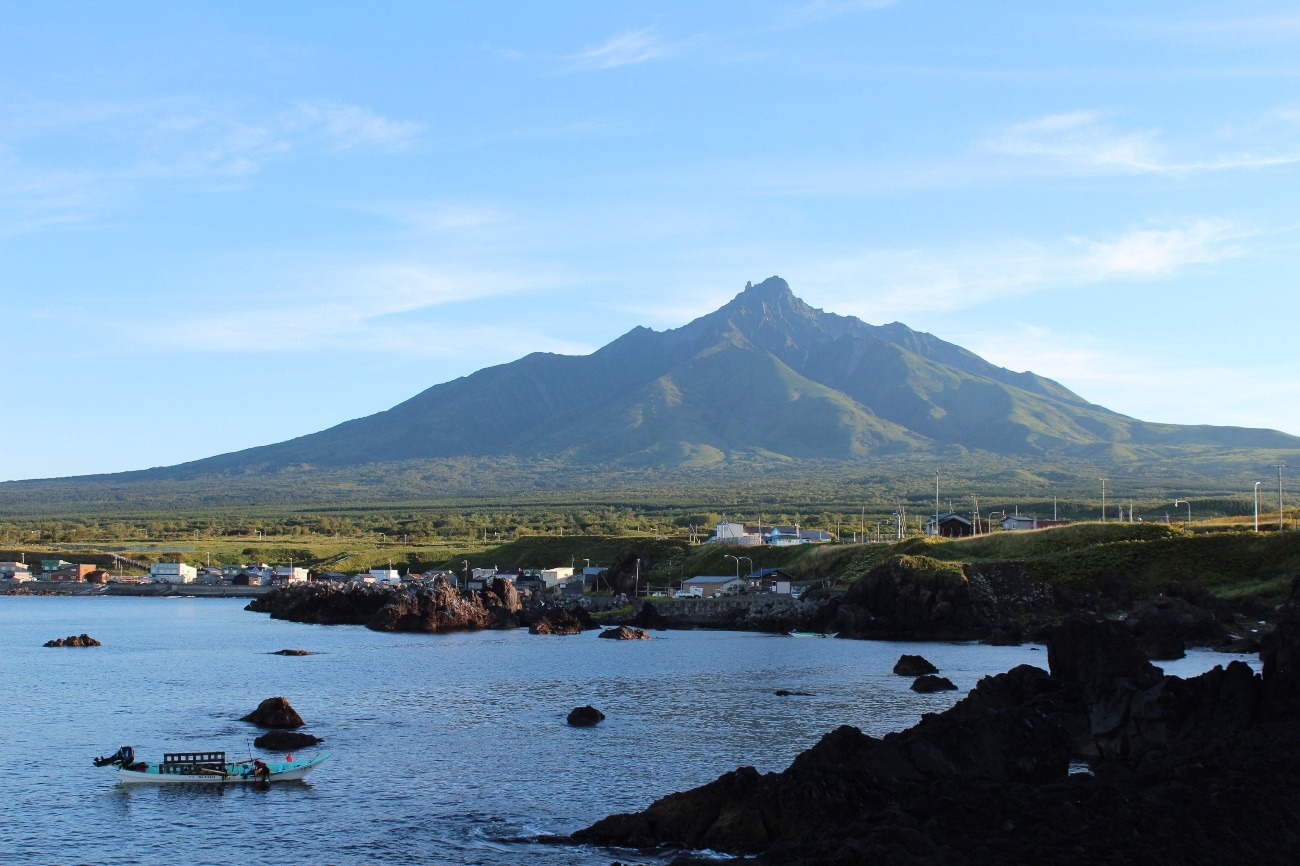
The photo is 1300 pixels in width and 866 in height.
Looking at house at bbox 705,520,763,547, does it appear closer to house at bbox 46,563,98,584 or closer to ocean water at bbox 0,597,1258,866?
ocean water at bbox 0,597,1258,866

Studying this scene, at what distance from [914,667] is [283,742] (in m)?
31.5

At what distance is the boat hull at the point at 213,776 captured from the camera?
3428cm

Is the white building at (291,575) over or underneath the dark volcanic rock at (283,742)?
underneath

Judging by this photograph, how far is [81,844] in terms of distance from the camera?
2791 centimetres

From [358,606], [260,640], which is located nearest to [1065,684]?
[260,640]

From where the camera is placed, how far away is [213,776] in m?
34.3

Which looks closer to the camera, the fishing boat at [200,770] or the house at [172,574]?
the fishing boat at [200,770]

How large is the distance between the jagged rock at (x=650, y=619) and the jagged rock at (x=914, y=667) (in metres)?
41.1

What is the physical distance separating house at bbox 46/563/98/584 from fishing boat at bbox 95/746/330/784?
135m

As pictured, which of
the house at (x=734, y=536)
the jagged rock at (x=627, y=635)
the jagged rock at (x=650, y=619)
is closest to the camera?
the jagged rock at (x=627, y=635)

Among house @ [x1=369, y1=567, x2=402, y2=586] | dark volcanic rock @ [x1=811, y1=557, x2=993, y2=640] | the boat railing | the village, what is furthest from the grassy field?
the boat railing

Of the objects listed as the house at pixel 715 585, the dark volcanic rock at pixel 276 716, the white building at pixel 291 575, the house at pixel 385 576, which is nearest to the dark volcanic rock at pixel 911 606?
the house at pixel 715 585

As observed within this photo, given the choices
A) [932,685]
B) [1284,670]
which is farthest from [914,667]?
[1284,670]

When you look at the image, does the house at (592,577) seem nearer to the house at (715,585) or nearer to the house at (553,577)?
the house at (553,577)
